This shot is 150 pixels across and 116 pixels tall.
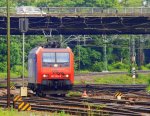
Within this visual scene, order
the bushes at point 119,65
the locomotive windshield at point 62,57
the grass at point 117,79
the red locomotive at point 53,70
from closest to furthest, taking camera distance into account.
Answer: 1. the red locomotive at point 53,70
2. the locomotive windshield at point 62,57
3. the grass at point 117,79
4. the bushes at point 119,65

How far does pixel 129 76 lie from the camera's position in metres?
80.4

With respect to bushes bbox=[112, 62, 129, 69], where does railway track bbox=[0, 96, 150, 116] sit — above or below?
above

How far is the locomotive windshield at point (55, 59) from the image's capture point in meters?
38.1

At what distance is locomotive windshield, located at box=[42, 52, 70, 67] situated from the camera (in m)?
38.1

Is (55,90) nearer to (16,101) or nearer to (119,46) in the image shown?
(16,101)

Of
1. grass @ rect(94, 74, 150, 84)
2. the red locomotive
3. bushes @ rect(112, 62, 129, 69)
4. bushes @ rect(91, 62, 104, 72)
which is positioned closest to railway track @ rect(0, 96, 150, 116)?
the red locomotive

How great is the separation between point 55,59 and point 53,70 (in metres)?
0.91

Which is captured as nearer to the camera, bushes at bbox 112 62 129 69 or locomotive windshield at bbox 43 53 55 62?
locomotive windshield at bbox 43 53 55 62

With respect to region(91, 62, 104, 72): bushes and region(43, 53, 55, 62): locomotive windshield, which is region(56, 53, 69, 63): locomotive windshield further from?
region(91, 62, 104, 72): bushes

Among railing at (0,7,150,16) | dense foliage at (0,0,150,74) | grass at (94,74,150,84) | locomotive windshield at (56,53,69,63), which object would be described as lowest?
grass at (94,74,150,84)

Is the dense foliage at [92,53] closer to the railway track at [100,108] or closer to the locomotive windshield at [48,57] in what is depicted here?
the locomotive windshield at [48,57]

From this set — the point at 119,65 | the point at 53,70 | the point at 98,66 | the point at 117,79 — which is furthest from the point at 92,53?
the point at 53,70

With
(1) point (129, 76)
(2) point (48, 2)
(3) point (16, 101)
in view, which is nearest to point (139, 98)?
(3) point (16, 101)

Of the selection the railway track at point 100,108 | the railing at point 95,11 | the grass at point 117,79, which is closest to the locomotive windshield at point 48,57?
the railway track at point 100,108
